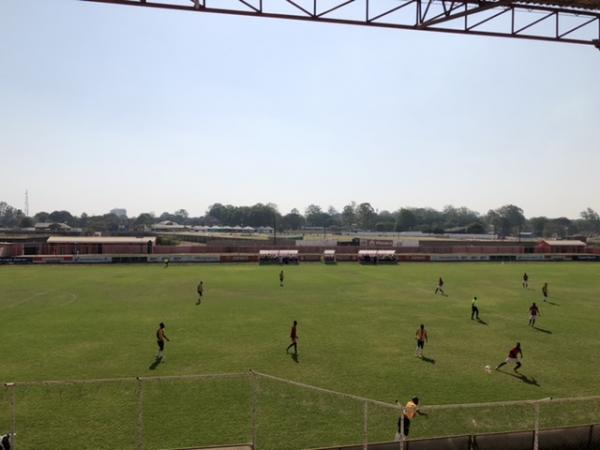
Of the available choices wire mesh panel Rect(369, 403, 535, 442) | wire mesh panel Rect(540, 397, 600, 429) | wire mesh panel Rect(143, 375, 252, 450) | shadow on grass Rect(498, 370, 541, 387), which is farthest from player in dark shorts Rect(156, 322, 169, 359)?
wire mesh panel Rect(540, 397, 600, 429)

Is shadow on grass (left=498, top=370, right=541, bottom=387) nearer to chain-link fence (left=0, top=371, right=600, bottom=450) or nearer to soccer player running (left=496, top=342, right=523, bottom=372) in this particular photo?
soccer player running (left=496, top=342, right=523, bottom=372)

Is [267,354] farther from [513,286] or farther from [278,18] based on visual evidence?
[513,286]

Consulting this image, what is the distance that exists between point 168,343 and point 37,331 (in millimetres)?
7213

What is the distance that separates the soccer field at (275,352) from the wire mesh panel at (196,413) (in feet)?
0.18

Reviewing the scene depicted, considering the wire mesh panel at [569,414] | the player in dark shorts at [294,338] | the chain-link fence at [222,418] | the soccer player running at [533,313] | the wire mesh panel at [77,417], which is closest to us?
the wire mesh panel at [77,417]

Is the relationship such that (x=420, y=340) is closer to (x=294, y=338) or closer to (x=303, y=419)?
(x=294, y=338)

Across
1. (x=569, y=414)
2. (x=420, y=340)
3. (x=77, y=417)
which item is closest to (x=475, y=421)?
(x=569, y=414)

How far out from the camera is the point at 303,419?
12.2m

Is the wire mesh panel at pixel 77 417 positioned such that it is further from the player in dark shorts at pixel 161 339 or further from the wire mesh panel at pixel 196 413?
the player in dark shorts at pixel 161 339

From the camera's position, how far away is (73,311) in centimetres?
2655

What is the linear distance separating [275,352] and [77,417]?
8.33m

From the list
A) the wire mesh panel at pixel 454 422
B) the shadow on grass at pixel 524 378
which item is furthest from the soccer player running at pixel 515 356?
the wire mesh panel at pixel 454 422

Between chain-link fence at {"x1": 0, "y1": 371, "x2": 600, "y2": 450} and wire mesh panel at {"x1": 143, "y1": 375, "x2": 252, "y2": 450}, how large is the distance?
27 millimetres

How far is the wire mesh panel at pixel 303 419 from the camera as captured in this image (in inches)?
436
